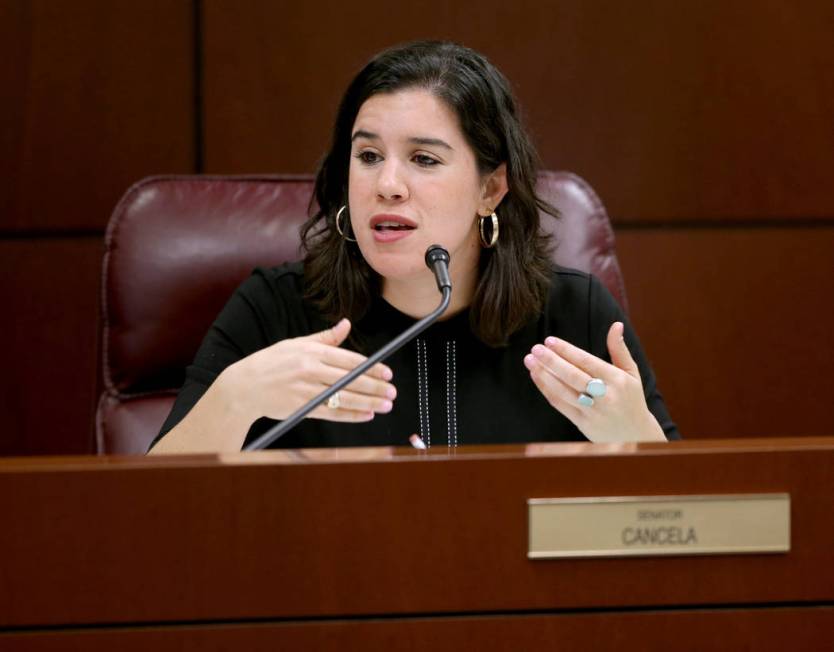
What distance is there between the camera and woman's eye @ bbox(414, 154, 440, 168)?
1335mm

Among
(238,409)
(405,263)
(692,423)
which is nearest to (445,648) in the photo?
(238,409)

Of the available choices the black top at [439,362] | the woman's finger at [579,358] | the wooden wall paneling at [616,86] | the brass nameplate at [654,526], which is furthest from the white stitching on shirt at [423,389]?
the brass nameplate at [654,526]

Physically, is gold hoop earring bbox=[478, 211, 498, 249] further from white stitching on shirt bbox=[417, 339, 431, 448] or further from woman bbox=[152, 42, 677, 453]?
white stitching on shirt bbox=[417, 339, 431, 448]

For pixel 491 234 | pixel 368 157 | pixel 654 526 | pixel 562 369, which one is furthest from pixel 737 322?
pixel 654 526

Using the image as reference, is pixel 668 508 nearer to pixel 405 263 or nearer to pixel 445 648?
pixel 445 648

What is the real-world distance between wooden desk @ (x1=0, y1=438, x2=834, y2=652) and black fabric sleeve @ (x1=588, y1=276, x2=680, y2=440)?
72 cm

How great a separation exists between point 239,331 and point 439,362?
0.87 ft

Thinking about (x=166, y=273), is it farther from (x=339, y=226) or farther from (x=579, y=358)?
(x=579, y=358)

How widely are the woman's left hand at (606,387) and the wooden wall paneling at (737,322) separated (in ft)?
2.56

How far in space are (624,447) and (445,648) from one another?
0.17 metres

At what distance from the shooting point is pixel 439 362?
1394 millimetres

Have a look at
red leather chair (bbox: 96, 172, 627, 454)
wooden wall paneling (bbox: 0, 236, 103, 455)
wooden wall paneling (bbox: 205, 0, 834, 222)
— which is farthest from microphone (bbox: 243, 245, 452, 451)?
wooden wall paneling (bbox: 0, 236, 103, 455)

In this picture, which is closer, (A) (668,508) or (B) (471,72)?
(A) (668,508)

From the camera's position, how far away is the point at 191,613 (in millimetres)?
614
